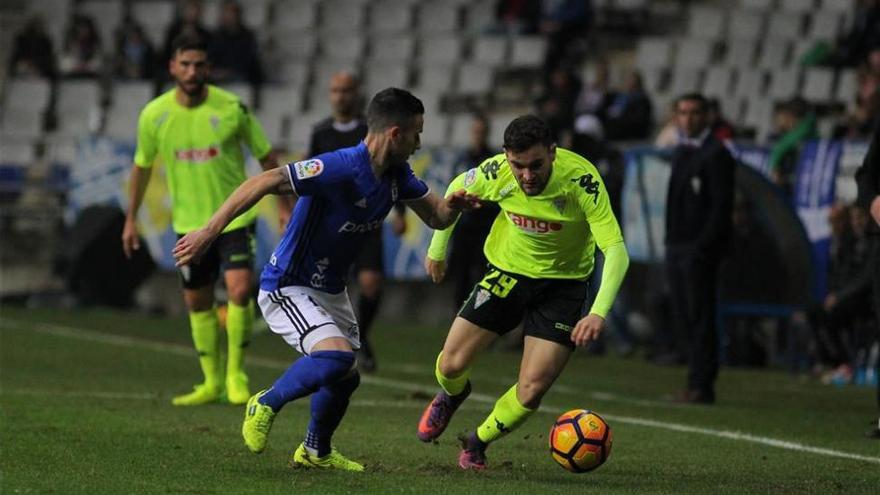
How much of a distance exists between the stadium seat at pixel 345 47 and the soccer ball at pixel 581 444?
17944mm

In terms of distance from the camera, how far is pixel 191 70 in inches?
456

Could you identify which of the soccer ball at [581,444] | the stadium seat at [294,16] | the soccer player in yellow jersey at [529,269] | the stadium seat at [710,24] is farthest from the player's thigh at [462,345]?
the stadium seat at [294,16]

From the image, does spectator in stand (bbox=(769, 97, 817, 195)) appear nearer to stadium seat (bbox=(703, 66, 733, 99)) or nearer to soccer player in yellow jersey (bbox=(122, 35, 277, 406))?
stadium seat (bbox=(703, 66, 733, 99))

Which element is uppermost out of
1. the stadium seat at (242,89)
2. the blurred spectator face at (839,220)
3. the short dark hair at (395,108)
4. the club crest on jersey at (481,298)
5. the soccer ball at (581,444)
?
the short dark hair at (395,108)

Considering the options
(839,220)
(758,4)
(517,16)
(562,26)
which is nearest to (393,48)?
(517,16)

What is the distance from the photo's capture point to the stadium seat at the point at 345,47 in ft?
85.4

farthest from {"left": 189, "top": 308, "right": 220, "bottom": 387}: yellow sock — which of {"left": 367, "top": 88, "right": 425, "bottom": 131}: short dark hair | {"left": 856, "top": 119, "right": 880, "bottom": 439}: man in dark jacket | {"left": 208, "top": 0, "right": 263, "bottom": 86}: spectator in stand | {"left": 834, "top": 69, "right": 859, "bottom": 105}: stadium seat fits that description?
{"left": 208, "top": 0, "right": 263, "bottom": 86}: spectator in stand

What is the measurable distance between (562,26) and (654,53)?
1274 millimetres

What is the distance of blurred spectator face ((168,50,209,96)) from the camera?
37.8ft

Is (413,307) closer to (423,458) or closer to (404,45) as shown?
(404,45)

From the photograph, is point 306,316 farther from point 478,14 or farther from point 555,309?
point 478,14

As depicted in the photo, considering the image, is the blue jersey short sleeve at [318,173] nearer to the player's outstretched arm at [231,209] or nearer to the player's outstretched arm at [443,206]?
the player's outstretched arm at [231,209]

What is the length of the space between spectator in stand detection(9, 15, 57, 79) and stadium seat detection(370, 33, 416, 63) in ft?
14.8

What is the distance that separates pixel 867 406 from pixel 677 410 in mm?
1747
